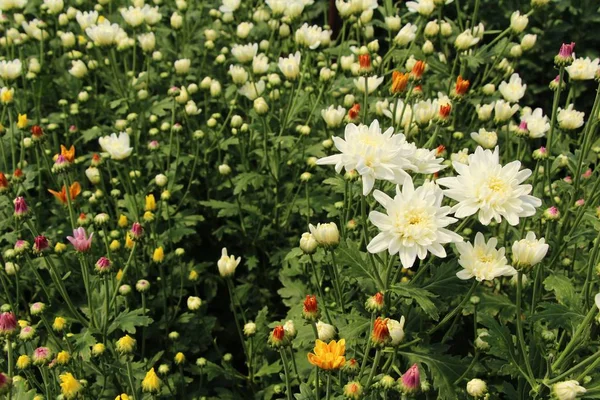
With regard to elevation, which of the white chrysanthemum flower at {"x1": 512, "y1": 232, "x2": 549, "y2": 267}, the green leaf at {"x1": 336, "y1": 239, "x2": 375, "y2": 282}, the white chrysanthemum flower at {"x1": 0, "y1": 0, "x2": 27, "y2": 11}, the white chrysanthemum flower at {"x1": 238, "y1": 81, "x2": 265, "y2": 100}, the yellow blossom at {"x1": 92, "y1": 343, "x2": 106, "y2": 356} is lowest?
the yellow blossom at {"x1": 92, "y1": 343, "x2": 106, "y2": 356}

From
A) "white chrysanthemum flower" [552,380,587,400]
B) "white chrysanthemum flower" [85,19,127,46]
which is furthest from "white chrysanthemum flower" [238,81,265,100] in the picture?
"white chrysanthemum flower" [552,380,587,400]

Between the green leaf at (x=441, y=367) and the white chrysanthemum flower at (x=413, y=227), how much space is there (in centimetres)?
51

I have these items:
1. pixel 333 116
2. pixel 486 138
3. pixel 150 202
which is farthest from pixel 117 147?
pixel 486 138

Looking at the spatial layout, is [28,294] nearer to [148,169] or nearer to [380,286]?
[148,169]

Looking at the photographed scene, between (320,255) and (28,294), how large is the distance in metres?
1.72

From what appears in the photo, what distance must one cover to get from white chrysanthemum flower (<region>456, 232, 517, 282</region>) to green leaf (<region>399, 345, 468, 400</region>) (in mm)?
419

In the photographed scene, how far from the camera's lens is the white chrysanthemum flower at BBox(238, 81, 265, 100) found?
331 cm

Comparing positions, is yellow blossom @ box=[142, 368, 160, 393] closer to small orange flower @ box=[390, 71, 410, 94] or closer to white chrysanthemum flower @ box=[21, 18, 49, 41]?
small orange flower @ box=[390, 71, 410, 94]

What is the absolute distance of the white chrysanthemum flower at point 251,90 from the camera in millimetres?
3312

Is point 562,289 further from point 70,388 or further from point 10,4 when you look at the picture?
point 10,4

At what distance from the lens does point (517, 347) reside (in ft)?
7.17

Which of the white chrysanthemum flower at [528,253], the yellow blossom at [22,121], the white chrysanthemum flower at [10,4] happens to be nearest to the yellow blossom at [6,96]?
the yellow blossom at [22,121]

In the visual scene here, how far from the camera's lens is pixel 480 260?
1.90 m

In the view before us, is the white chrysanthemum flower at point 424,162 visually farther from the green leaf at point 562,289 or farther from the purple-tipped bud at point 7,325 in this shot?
the purple-tipped bud at point 7,325
